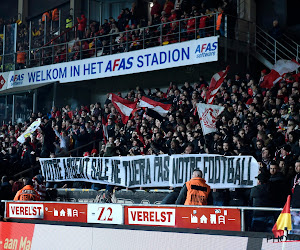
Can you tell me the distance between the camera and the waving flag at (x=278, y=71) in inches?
658

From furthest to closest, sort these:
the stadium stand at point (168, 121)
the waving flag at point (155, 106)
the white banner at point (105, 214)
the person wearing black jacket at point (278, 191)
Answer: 1. the waving flag at point (155, 106)
2. the stadium stand at point (168, 121)
3. the white banner at point (105, 214)
4. the person wearing black jacket at point (278, 191)

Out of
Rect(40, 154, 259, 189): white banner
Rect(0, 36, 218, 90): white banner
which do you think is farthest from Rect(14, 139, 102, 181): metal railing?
Rect(0, 36, 218, 90): white banner

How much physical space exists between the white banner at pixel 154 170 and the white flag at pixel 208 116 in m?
1.82

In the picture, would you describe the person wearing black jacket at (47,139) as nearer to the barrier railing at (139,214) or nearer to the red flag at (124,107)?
the red flag at (124,107)

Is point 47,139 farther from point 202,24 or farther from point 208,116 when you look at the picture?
point 208,116

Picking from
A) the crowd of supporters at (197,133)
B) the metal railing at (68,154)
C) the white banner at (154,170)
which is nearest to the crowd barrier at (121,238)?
the crowd of supporters at (197,133)

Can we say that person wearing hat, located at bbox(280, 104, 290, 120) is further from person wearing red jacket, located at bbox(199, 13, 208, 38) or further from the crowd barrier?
person wearing red jacket, located at bbox(199, 13, 208, 38)

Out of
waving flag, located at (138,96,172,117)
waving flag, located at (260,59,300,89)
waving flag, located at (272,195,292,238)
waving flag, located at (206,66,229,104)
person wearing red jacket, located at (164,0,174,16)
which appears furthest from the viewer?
person wearing red jacket, located at (164,0,174,16)

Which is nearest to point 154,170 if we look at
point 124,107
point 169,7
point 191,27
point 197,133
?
point 197,133

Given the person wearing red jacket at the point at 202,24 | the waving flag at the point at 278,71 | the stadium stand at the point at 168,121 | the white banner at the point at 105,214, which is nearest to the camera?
the white banner at the point at 105,214

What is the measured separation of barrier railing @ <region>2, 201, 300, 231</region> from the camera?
8.71 meters

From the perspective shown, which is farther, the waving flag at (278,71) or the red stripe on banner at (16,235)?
the waving flag at (278,71)

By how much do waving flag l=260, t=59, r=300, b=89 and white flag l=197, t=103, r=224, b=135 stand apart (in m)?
2.32

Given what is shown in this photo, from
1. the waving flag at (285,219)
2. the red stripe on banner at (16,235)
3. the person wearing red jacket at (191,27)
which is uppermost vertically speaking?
the person wearing red jacket at (191,27)
